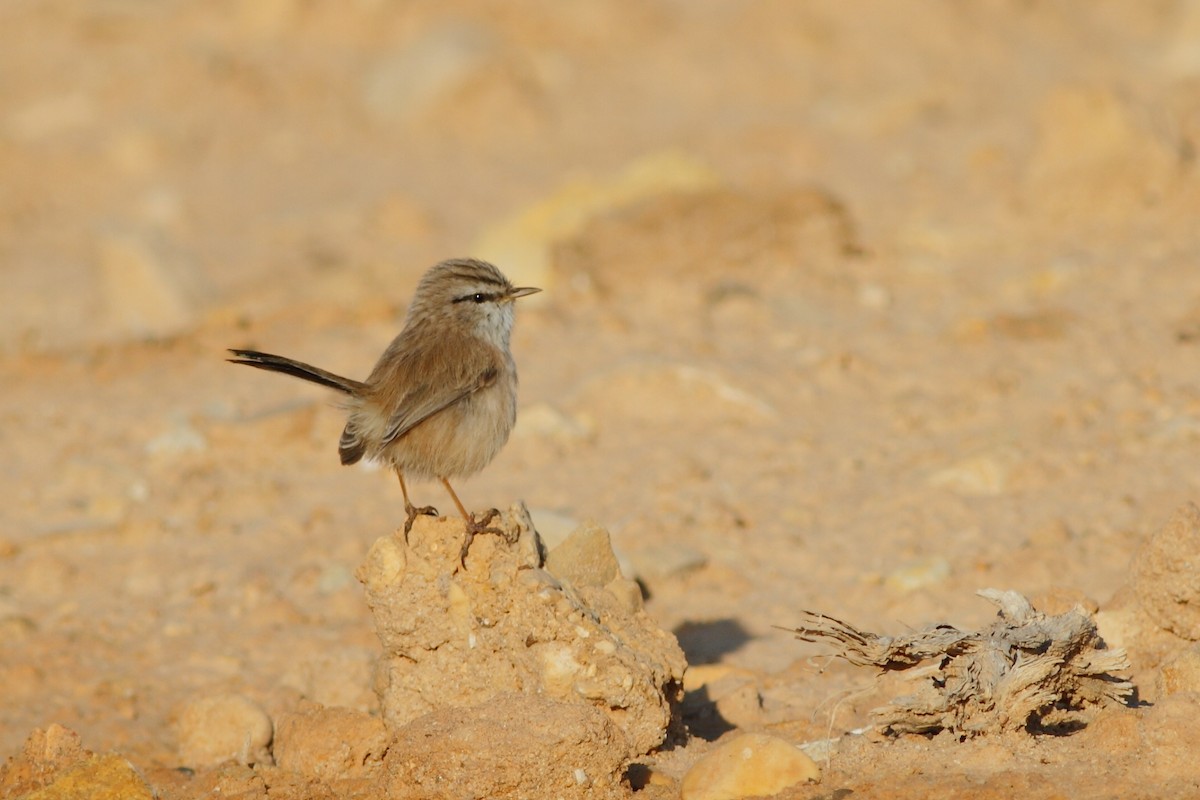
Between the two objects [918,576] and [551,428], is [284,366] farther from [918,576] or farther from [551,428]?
[551,428]

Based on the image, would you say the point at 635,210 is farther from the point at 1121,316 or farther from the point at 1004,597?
the point at 1004,597

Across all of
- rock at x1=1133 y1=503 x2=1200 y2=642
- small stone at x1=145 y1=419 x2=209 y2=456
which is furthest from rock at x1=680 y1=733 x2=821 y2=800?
small stone at x1=145 y1=419 x2=209 y2=456

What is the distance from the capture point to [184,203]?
15.0m

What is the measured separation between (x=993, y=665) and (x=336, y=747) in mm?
2336

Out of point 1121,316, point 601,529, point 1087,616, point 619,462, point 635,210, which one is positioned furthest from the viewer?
point 635,210

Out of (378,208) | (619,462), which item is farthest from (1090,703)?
(378,208)

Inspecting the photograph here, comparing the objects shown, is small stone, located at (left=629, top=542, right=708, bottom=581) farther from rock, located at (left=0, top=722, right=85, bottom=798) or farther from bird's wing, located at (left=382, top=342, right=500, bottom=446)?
rock, located at (left=0, top=722, right=85, bottom=798)

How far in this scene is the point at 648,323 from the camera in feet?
33.9

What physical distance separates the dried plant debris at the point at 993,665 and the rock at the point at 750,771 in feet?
1.07

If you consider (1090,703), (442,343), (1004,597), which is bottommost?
(1090,703)

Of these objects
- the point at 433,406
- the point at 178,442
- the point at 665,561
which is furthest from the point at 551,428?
the point at 433,406

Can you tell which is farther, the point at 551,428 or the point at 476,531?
the point at 551,428

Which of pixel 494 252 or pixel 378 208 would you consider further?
pixel 378 208

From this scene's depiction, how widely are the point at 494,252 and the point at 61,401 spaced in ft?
12.1
